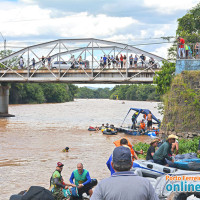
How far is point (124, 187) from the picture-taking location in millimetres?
3436

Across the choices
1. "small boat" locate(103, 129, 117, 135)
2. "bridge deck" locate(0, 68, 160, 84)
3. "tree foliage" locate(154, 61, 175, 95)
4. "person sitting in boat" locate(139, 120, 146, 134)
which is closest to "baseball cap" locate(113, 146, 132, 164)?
"tree foliage" locate(154, 61, 175, 95)

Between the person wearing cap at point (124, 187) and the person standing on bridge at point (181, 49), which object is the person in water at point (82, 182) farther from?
the person standing on bridge at point (181, 49)

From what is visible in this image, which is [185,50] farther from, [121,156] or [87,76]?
[121,156]

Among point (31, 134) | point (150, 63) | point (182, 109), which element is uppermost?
point (150, 63)

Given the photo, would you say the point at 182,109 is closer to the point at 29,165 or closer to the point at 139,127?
the point at 29,165

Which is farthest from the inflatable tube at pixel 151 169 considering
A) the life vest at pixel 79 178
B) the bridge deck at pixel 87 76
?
the bridge deck at pixel 87 76

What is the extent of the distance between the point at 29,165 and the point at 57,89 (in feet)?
323

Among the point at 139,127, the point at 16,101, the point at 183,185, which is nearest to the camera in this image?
the point at 183,185

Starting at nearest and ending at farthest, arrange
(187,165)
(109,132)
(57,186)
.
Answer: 1. (57,186)
2. (187,165)
3. (109,132)

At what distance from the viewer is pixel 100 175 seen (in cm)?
1352

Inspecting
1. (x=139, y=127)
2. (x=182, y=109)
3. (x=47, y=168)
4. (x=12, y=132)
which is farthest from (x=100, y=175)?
(x=12, y=132)

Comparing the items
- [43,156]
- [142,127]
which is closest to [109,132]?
[142,127]

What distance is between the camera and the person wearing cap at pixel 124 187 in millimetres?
3408

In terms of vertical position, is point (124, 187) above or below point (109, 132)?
above
